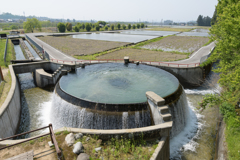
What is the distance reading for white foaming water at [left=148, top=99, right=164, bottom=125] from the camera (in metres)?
13.1

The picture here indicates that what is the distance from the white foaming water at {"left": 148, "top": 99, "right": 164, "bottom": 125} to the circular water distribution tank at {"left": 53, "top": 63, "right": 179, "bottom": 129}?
0.73 metres

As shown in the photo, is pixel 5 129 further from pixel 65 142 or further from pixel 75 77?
pixel 75 77

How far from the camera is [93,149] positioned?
1060 cm

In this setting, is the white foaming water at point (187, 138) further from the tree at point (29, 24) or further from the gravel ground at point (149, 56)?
the tree at point (29, 24)

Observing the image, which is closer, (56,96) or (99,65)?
(56,96)

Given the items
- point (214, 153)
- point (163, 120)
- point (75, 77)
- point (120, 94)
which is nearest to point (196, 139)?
point (214, 153)

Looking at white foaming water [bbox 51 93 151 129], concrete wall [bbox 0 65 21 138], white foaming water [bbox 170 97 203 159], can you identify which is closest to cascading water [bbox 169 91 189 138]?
white foaming water [bbox 170 97 203 159]

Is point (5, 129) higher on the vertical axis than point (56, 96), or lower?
lower

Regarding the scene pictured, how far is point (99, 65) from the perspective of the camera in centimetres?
2847

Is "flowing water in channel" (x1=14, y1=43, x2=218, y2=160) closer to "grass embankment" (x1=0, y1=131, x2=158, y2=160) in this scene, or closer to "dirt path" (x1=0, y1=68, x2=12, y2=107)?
"dirt path" (x1=0, y1=68, x2=12, y2=107)

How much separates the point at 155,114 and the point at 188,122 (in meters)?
6.84

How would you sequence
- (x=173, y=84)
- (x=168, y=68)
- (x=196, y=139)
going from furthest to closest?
(x=168, y=68) → (x=173, y=84) → (x=196, y=139)

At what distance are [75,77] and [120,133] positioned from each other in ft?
47.2

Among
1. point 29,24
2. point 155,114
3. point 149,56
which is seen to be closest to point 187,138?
point 155,114
